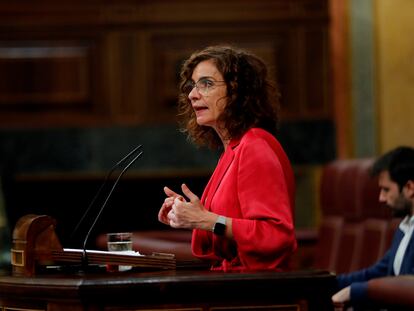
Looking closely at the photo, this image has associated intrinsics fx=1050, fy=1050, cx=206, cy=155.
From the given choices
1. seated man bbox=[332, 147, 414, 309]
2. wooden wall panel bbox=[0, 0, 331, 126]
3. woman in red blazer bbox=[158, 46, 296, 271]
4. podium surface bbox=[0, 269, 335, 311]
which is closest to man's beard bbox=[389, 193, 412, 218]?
seated man bbox=[332, 147, 414, 309]

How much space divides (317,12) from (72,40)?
155 centimetres

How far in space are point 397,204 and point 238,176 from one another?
51.4 inches

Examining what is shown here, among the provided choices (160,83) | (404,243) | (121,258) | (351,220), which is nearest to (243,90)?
(121,258)

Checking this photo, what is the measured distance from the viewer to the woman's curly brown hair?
273 cm

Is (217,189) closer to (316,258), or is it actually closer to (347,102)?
(316,258)

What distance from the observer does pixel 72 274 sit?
97.3 inches

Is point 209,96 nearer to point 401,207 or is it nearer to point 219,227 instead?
point 219,227

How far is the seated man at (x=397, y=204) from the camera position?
144 inches

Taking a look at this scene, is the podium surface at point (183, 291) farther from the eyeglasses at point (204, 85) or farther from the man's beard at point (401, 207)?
the man's beard at point (401, 207)

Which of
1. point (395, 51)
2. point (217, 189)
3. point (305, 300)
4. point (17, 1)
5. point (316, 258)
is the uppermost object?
point (17, 1)

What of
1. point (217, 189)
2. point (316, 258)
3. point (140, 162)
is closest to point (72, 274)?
point (217, 189)

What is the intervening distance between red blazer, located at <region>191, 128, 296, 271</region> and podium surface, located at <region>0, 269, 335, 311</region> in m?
0.17

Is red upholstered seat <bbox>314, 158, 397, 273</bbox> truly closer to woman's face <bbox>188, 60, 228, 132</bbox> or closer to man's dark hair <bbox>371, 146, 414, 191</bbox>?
man's dark hair <bbox>371, 146, 414, 191</bbox>

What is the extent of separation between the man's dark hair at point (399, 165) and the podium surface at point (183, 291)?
1.48 m
